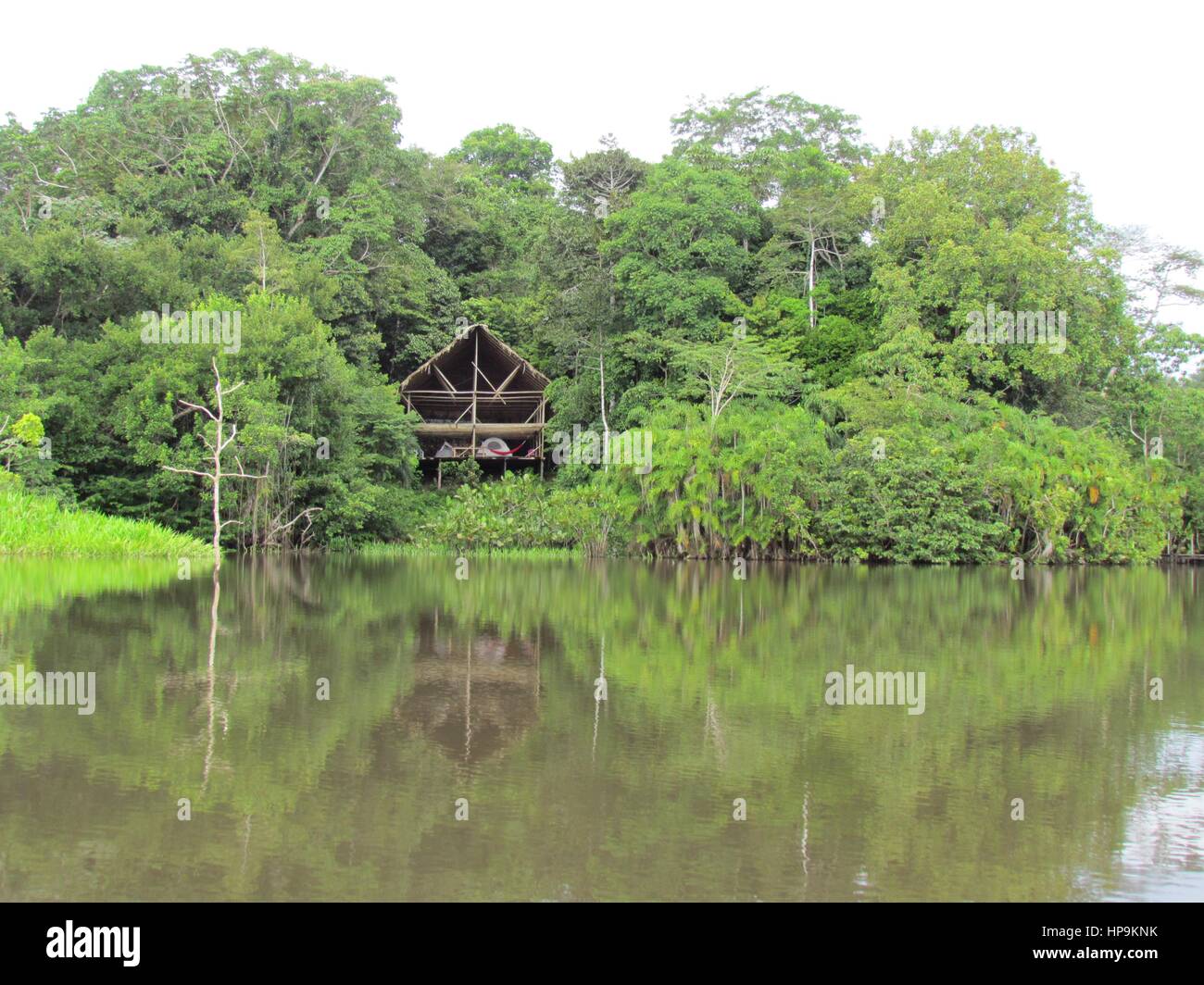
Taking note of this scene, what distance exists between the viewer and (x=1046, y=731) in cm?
749

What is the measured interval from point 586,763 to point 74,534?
19204 mm

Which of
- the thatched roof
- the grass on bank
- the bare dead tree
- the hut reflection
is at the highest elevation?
the thatched roof

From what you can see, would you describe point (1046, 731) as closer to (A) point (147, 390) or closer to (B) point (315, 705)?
(B) point (315, 705)

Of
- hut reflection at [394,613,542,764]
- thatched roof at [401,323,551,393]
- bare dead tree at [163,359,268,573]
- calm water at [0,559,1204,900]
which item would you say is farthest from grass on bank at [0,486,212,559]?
hut reflection at [394,613,542,764]

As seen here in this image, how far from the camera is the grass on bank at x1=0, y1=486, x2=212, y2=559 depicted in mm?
21609

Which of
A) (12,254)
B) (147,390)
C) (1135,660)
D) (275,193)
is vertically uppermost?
(275,193)

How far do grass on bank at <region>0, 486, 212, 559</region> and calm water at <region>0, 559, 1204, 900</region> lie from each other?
9.59 m

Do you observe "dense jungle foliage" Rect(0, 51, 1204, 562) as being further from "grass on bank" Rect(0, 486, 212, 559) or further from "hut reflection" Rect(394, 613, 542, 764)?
"hut reflection" Rect(394, 613, 542, 764)

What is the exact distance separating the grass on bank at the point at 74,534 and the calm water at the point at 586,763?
9593 millimetres

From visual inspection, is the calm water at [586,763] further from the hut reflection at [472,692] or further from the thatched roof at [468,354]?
the thatched roof at [468,354]

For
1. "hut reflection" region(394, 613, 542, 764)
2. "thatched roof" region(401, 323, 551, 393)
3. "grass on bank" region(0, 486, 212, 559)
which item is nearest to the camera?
"hut reflection" region(394, 613, 542, 764)

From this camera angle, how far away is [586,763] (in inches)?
252
